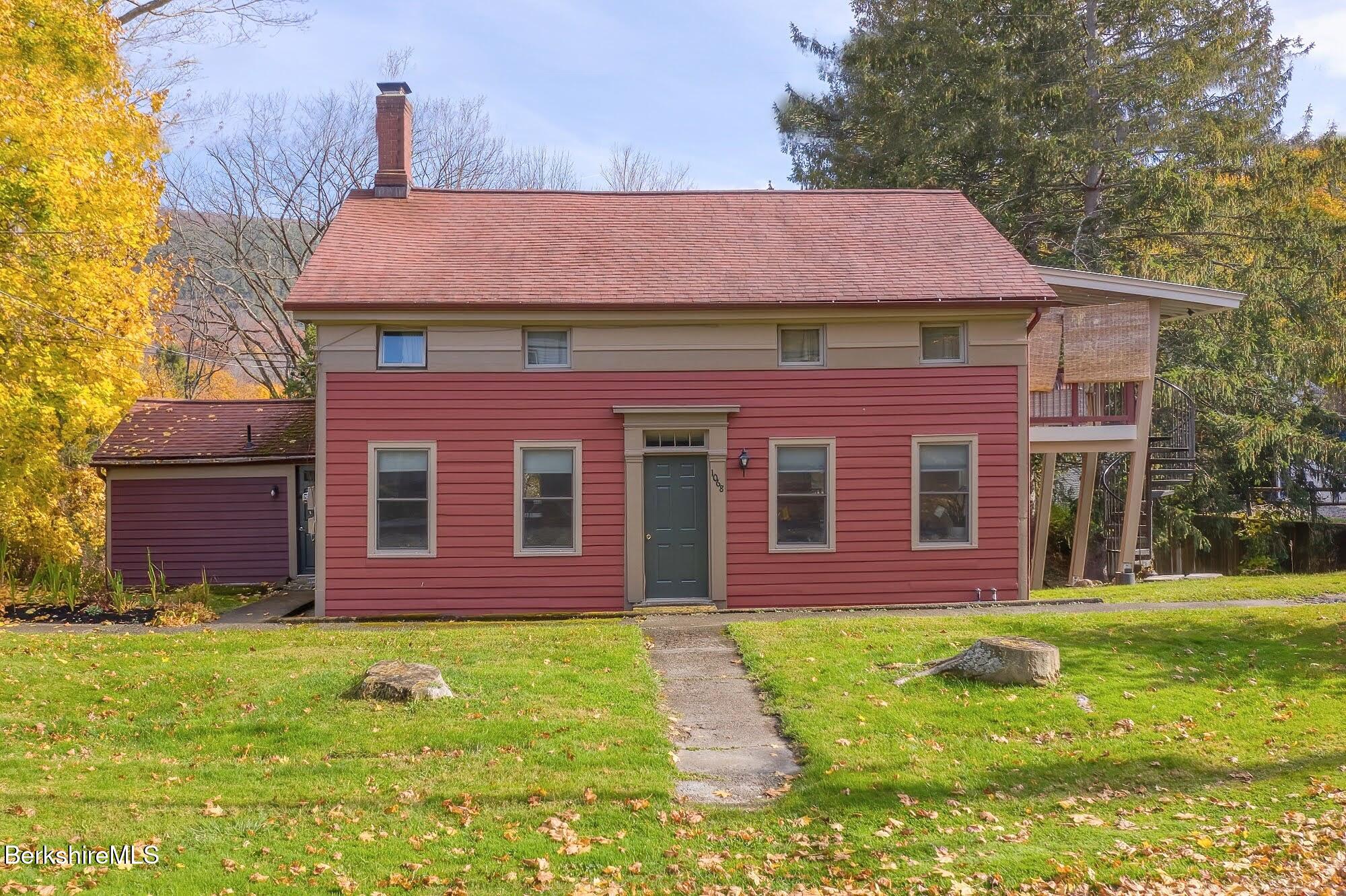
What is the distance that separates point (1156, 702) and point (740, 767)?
4020 mm

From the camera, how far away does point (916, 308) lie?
52.0ft

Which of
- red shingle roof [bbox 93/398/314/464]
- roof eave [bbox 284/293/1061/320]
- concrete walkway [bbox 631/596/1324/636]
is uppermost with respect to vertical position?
roof eave [bbox 284/293/1061/320]

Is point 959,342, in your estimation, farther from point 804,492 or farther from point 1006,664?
point 1006,664

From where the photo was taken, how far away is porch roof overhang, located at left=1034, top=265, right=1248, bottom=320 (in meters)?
17.3

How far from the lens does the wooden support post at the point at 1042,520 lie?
68.9ft

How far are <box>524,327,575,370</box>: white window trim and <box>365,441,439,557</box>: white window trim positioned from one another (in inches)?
71.3

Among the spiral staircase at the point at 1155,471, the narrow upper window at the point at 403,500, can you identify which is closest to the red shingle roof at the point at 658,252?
the narrow upper window at the point at 403,500

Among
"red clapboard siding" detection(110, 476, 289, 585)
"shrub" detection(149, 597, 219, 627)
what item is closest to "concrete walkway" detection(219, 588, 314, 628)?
"shrub" detection(149, 597, 219, 627)

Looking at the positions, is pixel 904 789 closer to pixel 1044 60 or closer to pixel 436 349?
pixel 436 349

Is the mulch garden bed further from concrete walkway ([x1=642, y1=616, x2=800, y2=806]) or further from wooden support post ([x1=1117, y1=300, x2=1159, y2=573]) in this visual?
wooden support post ([x1=1117, y1=300, x2=1159, y2=573])

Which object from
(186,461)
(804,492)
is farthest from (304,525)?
(804,492)

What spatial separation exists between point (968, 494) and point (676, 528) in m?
4.31

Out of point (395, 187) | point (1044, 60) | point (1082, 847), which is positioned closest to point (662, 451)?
point (395, 187)

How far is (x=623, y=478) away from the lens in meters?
15.7
